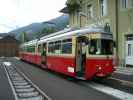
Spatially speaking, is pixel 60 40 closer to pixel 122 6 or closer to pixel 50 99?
pixel 50 99

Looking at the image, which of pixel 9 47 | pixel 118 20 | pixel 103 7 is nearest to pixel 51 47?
pixel 118 20

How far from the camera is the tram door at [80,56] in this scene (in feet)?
64.9

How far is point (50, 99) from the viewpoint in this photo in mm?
13922

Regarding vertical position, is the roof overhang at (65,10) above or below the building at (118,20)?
above

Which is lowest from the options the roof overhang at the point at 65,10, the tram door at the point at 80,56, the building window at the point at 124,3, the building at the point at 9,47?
the tram door at the point at 80,56

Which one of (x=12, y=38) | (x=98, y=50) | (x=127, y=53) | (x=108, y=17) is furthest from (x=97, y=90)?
(x=12, y=38)

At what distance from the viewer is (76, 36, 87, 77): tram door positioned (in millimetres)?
19767

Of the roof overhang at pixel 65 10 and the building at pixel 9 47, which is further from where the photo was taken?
the building at pixel 9 47

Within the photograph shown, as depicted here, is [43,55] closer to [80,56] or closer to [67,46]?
[67,46]

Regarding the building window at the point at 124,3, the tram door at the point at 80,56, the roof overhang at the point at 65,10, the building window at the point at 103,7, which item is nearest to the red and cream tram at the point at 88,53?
the tram door at the point at 80,56

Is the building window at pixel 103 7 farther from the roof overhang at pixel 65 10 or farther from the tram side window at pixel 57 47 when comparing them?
the tram side window at pixel 57 47

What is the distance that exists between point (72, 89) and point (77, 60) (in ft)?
10.0

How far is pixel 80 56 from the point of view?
66.2 feet

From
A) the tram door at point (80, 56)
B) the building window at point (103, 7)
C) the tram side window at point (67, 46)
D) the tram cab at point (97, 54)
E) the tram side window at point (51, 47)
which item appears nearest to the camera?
the tram cab at point (97, 54)
